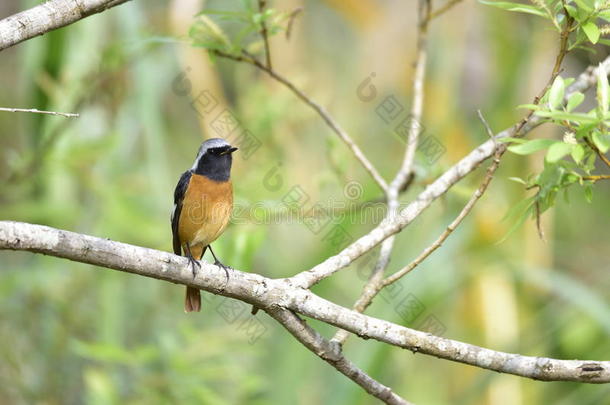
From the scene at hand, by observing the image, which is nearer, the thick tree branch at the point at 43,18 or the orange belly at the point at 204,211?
the thick tree branch at the point at 43,18

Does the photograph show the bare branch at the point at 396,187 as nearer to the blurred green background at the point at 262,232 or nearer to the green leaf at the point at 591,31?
the blurred green background at the point at 262,232

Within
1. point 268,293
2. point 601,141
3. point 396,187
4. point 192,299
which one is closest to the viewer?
point 601,141

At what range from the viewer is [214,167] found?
4062 millimetres

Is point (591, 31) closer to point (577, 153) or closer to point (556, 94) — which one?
point (556, 94)

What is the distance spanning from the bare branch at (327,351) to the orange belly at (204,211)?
1.41 m

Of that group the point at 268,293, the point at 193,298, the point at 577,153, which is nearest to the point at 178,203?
the point at 193,298

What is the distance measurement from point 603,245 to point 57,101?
17.3ft

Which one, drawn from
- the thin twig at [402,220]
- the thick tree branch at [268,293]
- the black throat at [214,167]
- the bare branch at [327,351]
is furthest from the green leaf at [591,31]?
the black throat at [214,167]

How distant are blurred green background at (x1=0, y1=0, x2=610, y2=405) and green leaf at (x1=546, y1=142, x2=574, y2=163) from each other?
175cm

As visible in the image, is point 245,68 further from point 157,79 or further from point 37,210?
point 37,210

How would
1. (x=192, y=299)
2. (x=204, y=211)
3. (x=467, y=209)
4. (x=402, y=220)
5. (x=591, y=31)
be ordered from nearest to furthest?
(x=591, y=31) → (x=467, y=209) → (x=402, y=220) → (x=204, y=211) → (x=192, y=299)

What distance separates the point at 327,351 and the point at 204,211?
1.54 m

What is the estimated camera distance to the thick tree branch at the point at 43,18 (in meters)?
2.15

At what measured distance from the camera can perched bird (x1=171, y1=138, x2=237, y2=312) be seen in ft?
12.9
